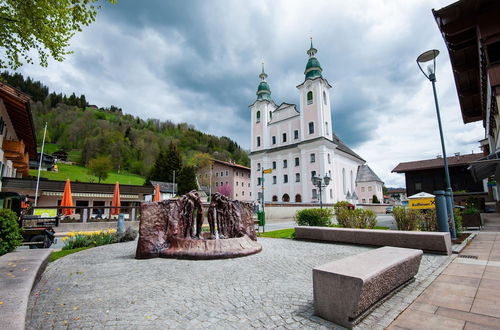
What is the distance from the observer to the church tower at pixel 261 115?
5662cm

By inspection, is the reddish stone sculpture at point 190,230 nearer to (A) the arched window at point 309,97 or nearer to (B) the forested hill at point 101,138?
(A) the arched window at point 309,97

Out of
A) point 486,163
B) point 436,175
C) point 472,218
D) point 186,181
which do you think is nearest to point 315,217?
point 472,218

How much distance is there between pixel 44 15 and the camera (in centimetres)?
828

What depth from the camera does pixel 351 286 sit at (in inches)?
121

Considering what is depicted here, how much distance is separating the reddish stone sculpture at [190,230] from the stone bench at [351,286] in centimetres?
434

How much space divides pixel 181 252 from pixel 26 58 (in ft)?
30.8

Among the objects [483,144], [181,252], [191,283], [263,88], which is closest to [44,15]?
[181,252]

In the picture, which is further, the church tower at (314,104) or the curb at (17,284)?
the church tower at (314,104)

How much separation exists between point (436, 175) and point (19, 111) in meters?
49.8

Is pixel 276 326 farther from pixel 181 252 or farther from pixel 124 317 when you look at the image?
pixel 181 252

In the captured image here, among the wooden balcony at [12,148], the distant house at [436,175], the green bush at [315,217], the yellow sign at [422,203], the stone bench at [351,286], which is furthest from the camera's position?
the distant house at [436,175]

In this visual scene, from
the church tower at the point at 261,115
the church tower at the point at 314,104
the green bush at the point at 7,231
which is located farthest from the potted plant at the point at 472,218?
the church tower at the point at 261,115

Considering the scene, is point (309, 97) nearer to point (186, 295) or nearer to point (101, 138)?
point (186, 295)

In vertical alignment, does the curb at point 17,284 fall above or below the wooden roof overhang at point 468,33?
below
